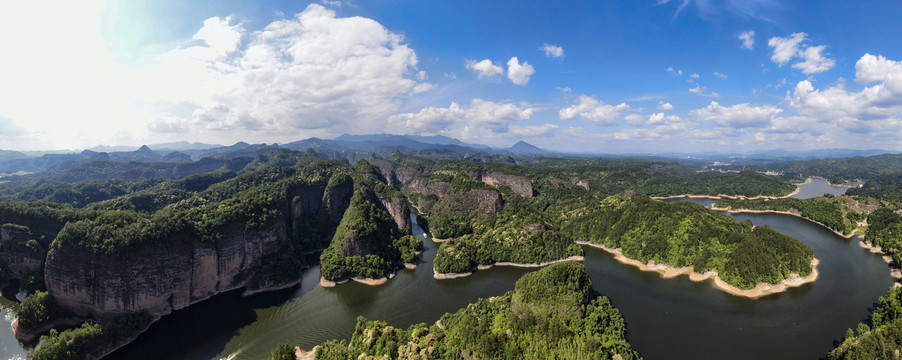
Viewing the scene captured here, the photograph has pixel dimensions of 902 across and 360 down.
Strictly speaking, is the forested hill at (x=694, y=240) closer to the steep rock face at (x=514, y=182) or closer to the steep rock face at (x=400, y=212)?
the steep rock face at (x=400, y=212)

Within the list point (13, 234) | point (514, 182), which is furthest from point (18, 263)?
point (514, 182)

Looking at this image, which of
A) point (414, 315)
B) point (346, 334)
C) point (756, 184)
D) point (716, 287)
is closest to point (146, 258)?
point (346, 334)

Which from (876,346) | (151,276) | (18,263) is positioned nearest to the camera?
(876,346)

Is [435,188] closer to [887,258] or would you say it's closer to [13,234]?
[13,234]

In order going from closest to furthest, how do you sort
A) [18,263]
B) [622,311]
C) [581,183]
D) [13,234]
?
[622,311]
[18,263]
[13,234]
[581,183]

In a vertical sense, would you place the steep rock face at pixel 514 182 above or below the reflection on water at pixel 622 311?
above

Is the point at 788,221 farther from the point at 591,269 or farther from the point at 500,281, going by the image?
the point at 500,281

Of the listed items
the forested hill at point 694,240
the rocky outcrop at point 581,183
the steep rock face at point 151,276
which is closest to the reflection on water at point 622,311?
the steep rock face at point 151,276
